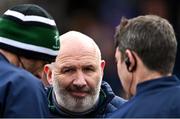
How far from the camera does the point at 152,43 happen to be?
174 inches

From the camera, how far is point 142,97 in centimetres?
431

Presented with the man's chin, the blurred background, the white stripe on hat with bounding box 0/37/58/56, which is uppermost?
the white stripe on hat with bounding box 0/37/58/56

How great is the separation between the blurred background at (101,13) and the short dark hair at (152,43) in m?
5.21

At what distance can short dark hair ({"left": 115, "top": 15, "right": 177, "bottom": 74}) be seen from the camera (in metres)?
4.40

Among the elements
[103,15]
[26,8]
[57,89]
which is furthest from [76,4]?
[26,8]

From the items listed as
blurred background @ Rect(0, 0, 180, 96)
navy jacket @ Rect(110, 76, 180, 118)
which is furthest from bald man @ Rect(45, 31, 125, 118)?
blurred background @ Rect(0, 0, 180, 96)

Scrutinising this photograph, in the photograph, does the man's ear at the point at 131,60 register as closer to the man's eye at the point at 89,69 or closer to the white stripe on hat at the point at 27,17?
the white stripe on hat at the point at 27,17

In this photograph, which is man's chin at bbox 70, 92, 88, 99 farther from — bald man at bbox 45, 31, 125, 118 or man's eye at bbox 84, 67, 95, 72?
man's eye at bbox 84, 67, 95, 72

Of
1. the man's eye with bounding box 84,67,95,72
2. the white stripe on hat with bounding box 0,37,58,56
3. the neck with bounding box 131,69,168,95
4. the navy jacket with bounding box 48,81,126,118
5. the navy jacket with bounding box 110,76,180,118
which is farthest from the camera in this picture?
the man's eye with bounding box 84,67,95,72

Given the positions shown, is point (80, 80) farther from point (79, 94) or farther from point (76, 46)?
point (76, 46)

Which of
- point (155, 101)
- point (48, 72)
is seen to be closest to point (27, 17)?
point (155, 101)

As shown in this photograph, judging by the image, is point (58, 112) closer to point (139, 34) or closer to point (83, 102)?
point (83, 102)

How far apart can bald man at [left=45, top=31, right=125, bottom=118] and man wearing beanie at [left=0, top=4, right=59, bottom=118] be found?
122 centimetres

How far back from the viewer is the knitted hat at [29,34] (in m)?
4.52
